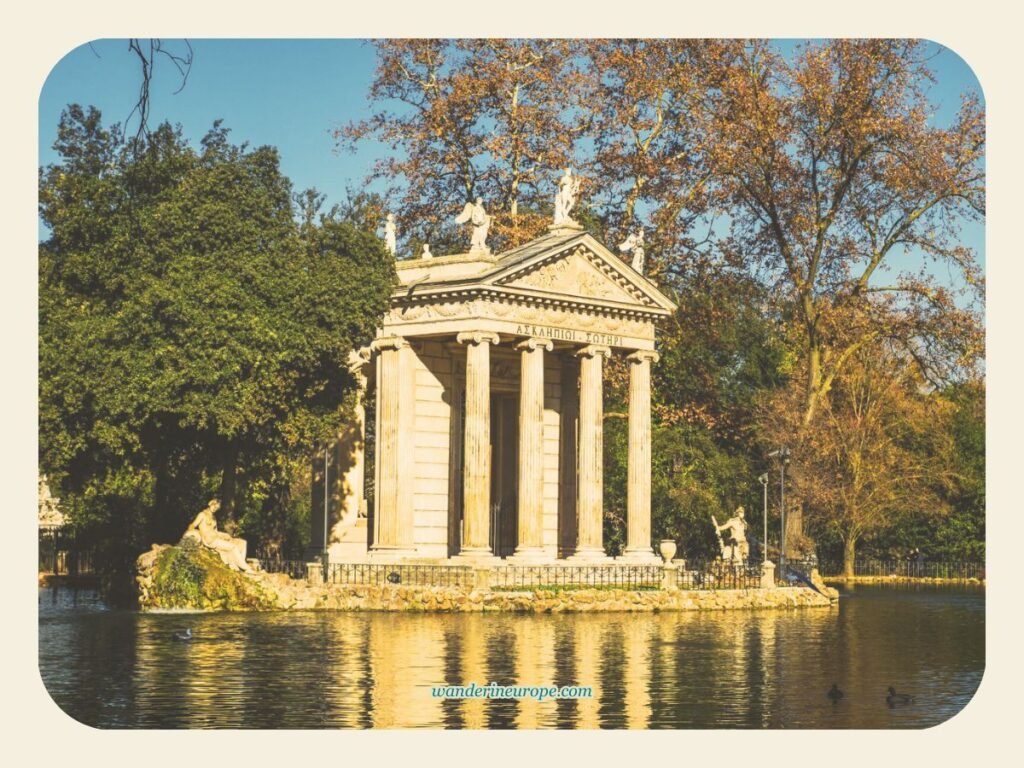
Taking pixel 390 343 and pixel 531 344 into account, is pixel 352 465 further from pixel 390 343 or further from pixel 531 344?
pixel 531 344

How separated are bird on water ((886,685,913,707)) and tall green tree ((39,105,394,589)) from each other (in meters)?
20.9

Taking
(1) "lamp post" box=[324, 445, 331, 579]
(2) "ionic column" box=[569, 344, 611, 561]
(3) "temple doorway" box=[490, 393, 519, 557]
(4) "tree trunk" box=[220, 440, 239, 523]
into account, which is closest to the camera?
(4) "tree trunk" box=[220, 440, 239, 523]

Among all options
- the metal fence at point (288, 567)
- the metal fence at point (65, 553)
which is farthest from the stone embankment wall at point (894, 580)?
the metal fence at point (65, 553)

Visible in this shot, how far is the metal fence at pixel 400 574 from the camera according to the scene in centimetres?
4488

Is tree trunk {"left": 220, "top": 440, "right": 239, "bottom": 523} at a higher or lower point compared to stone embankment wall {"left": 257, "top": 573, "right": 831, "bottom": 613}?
higher

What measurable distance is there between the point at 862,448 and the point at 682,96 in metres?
14.1

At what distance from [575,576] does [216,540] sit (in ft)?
30.8

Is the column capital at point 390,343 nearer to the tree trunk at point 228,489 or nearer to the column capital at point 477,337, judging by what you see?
the column capital at point 477,337

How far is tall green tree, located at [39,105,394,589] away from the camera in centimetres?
4300

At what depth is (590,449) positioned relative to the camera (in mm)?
52094

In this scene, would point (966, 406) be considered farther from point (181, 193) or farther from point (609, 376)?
point (181, 193)

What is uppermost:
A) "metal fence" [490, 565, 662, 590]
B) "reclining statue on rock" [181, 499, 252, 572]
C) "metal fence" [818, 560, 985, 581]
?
"reclining statue on rock" [181, 499, 252, 572]

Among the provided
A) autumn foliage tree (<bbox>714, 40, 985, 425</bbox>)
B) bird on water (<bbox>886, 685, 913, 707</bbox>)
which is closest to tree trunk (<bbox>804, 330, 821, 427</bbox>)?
autumn foliage tree (<bbox>714, 40, 985, 425</bbox>)

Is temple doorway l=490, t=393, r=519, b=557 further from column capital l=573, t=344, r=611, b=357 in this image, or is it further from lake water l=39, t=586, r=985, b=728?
lake water l=39, t=586, r=985, b=728
